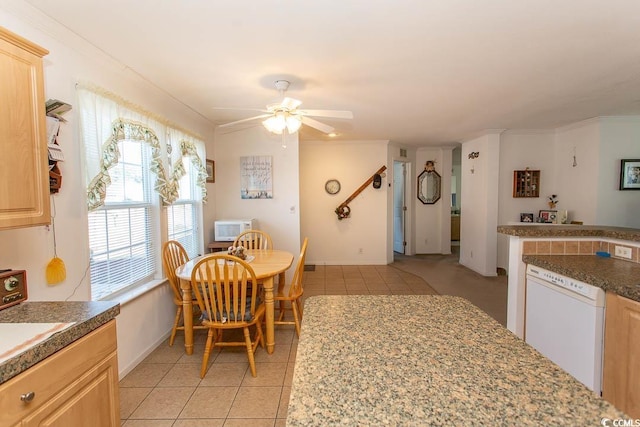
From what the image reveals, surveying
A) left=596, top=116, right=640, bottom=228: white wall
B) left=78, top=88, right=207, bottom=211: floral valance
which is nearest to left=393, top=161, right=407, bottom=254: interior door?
left=596, top=116, right=640, bottom=228: white wall

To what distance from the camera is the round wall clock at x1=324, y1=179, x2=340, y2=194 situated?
5.57 m

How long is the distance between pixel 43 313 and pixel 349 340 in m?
1.31

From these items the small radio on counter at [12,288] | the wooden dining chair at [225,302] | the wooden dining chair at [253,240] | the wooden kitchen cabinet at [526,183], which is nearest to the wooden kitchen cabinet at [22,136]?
the small radio on counter at [12,288]

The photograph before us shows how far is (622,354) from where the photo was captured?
1439mm

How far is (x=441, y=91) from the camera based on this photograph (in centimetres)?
286

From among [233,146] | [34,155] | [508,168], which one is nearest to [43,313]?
[34,155]

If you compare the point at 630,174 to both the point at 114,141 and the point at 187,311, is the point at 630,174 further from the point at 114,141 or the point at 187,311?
the point at 114,141

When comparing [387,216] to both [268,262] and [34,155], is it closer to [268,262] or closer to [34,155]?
[268,262]

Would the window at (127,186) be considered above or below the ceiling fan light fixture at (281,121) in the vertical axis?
below

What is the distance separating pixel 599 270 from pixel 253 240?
315 cm

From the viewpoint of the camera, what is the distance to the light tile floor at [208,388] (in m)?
1.81

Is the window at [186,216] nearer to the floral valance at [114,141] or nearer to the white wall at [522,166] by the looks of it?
the floral valance at [114,141]

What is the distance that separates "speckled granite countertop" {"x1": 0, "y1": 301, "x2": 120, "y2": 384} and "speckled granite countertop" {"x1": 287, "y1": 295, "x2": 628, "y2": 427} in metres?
0.87

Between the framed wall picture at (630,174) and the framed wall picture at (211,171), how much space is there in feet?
17.5
